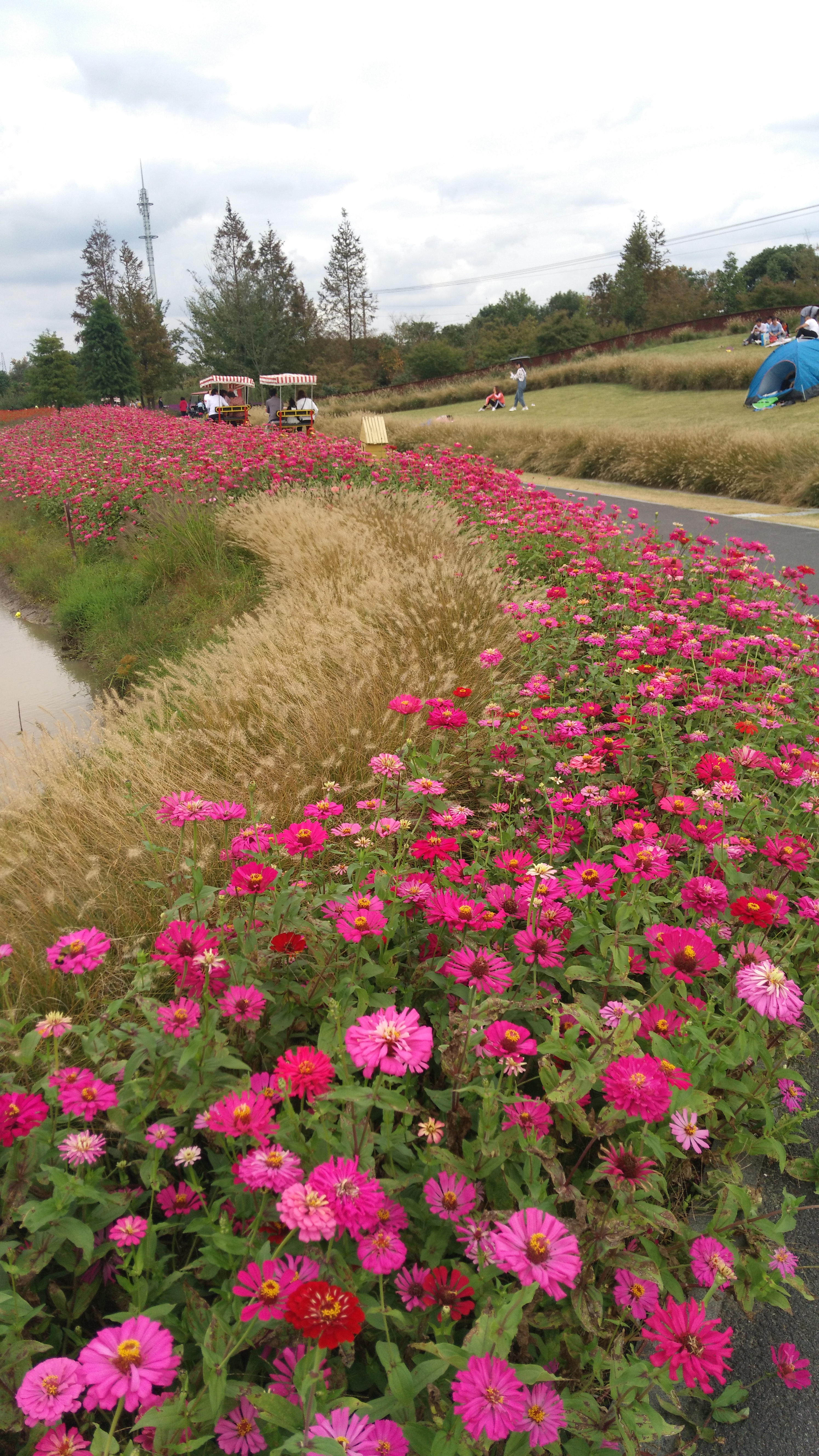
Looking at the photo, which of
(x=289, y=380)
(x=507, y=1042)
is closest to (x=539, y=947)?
(x=507, y=1042)

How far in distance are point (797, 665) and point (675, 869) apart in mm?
1960

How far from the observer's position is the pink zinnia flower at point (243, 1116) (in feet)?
3.59

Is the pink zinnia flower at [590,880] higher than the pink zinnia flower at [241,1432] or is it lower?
higher

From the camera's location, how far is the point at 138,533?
30.4 feet

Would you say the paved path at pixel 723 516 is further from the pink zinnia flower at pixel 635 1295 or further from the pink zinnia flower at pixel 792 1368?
the pink zinnia flower at pixel 635 1295

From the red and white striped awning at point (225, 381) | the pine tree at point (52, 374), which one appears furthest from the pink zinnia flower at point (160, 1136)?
the pine tree at point (52, 374)

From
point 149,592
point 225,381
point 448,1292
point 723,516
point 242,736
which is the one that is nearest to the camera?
point 448,1292

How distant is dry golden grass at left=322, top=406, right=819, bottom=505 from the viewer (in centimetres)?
1204

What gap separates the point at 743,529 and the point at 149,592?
685 cm

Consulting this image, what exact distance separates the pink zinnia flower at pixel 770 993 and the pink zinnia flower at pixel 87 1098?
1.04 m

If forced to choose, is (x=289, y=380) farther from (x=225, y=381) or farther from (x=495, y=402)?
(x=495, y=402)

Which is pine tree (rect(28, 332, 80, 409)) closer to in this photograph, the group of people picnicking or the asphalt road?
the group of people picnicking

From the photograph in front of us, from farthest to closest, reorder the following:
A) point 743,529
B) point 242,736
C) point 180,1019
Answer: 1. point 743,529
2. point 242,736
3. point 180,1019

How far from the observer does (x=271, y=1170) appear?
108 cm
